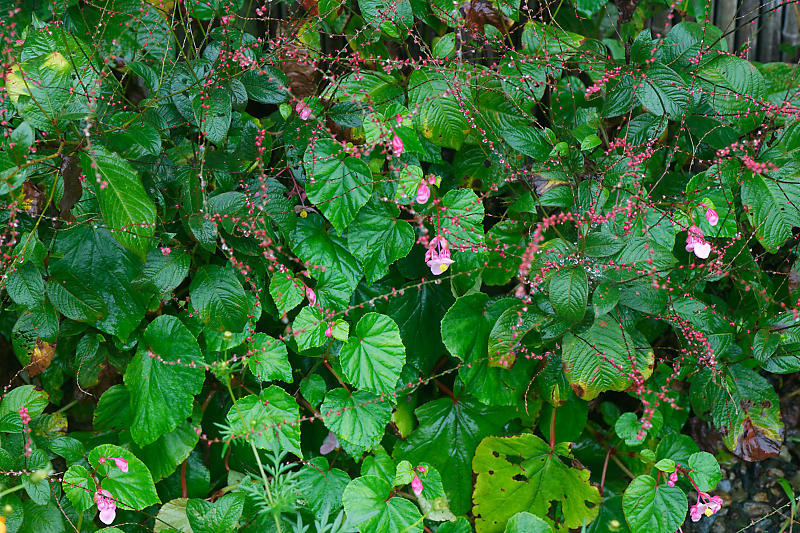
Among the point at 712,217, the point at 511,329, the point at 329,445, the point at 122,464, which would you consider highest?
the point at 712,217

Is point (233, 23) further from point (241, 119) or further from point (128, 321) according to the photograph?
point (128, 321)

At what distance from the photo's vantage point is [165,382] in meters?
1.57

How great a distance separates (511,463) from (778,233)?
96 cm

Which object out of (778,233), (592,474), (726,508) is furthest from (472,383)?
(726,508)

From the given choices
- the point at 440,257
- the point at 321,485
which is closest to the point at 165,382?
the point at 321,485

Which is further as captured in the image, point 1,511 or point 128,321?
point 128,321

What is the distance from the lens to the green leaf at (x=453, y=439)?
5.91 feet

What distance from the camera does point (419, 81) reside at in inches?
64.0

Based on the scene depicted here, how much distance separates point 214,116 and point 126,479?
919mm

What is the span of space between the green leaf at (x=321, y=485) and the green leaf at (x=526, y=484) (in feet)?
1.35

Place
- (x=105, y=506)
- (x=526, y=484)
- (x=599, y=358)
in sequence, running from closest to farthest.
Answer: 1. (x=105, y=506)
2. (x=599, y=358)
3. (x=526, y=484)

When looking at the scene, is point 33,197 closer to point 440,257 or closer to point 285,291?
point 285,291

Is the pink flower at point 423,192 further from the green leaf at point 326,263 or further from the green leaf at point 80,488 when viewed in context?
the green leaf at point 80,488

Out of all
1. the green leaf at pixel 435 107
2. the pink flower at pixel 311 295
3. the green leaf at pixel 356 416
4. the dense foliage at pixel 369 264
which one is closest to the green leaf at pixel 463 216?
the dense foliage at pixel 369 264
